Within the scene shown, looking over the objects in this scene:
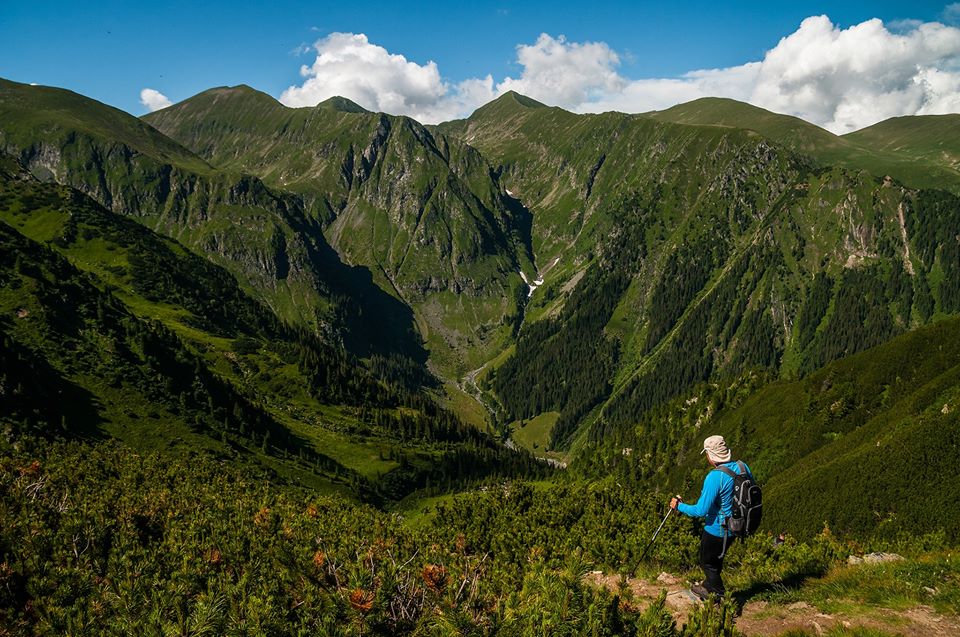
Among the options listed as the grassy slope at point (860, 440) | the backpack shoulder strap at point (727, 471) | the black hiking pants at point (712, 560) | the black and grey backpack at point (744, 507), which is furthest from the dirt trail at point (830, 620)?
the grassy slope at point (860, 440)

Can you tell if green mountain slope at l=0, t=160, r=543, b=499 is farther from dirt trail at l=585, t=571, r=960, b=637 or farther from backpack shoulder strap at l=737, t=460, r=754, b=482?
backpack shoulder strap at l=737, t=460, r=754, b=482

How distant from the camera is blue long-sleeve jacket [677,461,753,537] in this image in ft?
48.4

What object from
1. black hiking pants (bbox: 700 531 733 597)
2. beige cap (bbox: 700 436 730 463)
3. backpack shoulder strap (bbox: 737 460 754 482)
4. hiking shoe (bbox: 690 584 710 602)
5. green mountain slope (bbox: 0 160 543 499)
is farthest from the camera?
green mountain slope (bbox: 0 160 543 499)

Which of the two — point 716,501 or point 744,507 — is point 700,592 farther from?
point 744,507

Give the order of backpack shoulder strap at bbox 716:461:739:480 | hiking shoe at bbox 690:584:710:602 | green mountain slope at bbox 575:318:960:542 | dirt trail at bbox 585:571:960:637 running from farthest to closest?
green mountain slope at bbox 575:318:960:542, hiking shoe at bbox 690:584:710:602, backpack shoulder strap at bbox 716:461:739:480, dirt trail at bbox 585:571:960:637


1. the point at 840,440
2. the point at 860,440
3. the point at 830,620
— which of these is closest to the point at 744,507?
the point at 830,620

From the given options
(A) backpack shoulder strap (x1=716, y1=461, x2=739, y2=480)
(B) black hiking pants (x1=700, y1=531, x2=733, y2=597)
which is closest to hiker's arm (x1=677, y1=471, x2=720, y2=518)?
(A) backpack shoulder strap (x1=716, y1=461, x2=739, y2=480)

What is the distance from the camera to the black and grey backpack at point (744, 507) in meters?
14.2

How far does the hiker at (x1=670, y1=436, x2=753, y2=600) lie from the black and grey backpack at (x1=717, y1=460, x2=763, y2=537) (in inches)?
9.3

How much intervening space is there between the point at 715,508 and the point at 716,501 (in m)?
0.25

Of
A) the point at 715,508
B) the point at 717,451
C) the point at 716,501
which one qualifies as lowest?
the point at 715,508

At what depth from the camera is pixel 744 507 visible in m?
14.2

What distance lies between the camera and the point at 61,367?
108m

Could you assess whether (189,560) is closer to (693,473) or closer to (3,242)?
(693,473)
